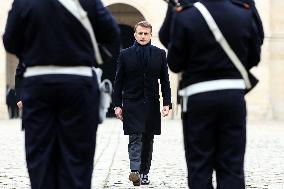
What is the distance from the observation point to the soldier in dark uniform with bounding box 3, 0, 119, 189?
12.9ft

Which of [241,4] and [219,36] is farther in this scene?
[241,4]

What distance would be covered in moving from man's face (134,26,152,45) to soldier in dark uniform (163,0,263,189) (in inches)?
129

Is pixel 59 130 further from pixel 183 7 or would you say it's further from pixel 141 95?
pixel 141 95

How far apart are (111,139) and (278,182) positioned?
7615 millimetres

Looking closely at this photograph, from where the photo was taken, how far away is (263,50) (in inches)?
1110

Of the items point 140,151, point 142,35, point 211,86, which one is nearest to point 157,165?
point 140,151

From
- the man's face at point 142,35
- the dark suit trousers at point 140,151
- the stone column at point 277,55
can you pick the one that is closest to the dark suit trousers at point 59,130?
the dark suit trousers at point 140,151

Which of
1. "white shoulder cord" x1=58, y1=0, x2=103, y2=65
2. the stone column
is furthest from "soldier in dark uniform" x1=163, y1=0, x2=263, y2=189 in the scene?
the stone column

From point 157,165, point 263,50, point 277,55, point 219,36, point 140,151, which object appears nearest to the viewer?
point 219,36

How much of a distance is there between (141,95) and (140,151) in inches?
23.0

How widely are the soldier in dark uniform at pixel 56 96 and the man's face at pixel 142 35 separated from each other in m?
3.49

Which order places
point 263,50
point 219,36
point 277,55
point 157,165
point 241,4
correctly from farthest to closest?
point 277,55 → point 263,50 → point 157,165 → point 241,4 → point 219,36

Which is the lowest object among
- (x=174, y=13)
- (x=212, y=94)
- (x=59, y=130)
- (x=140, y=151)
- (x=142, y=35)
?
(x=140, y=151)

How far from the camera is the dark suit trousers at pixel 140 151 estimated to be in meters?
7.35
